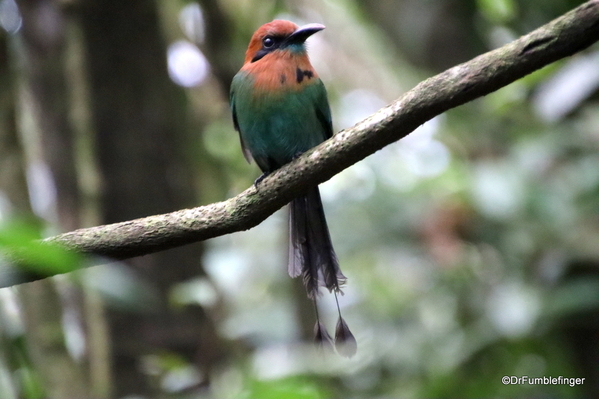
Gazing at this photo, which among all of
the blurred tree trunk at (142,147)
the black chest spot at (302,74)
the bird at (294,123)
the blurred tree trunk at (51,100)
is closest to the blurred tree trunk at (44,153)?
the blurred tree trunk at (51,100)

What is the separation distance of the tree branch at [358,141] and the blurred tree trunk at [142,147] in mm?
1686

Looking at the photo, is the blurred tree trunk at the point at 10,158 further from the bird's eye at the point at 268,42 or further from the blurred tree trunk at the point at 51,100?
the bird's eye at the point at 268,42

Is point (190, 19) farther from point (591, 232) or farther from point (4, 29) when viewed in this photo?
point (591, 232)

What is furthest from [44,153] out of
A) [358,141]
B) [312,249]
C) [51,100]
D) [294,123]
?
[358,141]

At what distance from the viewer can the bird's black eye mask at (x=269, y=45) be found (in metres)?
3.05

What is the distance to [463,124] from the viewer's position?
14.6 feet

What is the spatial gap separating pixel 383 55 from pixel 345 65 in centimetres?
30

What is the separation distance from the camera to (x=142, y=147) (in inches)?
146

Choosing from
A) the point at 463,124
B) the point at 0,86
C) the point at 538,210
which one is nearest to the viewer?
the point at 0,86

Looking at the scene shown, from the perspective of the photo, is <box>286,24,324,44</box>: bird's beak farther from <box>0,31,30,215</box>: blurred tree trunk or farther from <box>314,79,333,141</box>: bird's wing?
<box>0,31,30,215</box>: blurred tree trunk

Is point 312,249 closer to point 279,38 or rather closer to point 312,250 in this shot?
point 312,250

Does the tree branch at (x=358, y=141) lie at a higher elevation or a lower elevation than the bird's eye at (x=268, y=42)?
lower

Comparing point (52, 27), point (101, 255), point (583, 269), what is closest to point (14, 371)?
point (101, 255)

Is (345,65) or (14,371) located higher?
(345,65)
